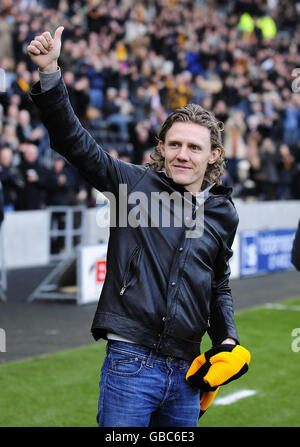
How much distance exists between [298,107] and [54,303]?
15.5 metres

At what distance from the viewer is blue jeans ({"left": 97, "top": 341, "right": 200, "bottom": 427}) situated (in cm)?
308

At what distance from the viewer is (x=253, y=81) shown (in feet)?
81.8

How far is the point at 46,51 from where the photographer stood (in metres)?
2.82

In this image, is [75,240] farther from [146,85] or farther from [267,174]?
[267,174]

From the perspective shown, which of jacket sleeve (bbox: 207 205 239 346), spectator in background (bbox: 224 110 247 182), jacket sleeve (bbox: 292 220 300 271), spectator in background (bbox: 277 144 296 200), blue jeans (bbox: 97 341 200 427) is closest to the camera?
blue jeans (bbox: 97 341 200 427)

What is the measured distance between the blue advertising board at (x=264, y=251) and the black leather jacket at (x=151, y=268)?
10.5 m

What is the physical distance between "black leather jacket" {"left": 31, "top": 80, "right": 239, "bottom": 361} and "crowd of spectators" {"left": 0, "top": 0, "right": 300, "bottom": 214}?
880 centimetres

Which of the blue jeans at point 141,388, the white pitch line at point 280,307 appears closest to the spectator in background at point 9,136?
the white pitch line at point 280,307

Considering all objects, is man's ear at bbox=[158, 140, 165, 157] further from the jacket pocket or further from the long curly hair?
the jacket pocket

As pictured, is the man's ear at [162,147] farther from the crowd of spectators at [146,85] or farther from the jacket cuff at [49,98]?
the crowd of spectators at [146,85]

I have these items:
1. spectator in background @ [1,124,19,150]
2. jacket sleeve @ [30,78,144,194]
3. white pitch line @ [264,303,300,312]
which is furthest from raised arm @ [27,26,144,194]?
spectator in background @ [1,124,19,150]

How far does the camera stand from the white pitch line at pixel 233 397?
6594 millimetres

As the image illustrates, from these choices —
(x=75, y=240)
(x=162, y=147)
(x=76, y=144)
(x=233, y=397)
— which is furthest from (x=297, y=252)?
(x=75, y=240)

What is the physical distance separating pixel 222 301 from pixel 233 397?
140 inches
